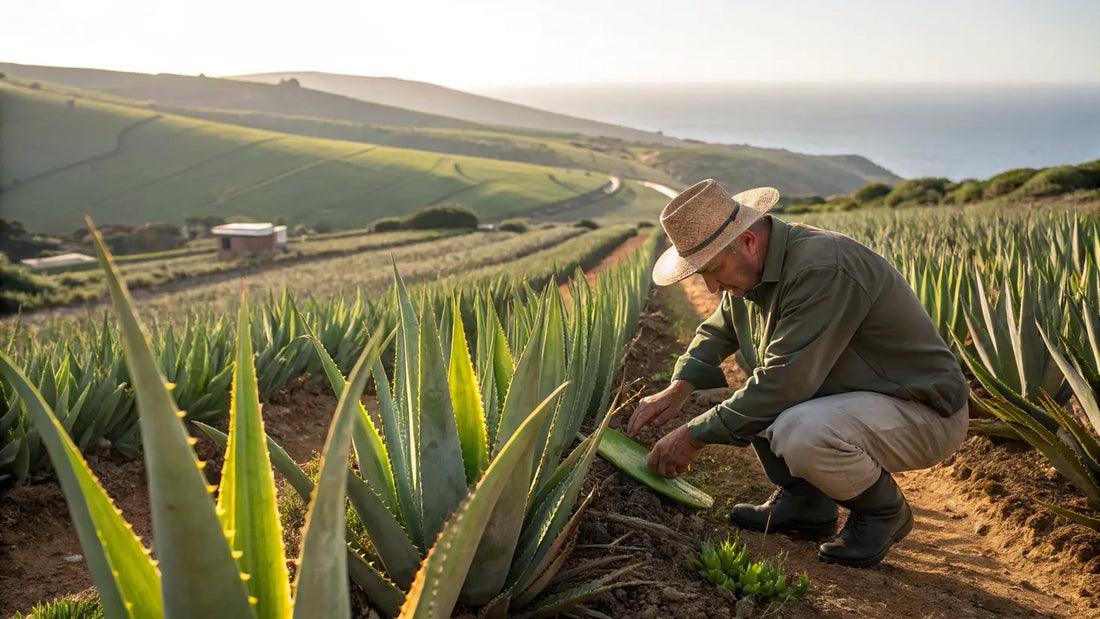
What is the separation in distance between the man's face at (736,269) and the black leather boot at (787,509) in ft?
2.21

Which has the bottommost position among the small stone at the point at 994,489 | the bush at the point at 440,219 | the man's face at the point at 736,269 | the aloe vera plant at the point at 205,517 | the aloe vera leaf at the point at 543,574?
the bush at the point at 440,219

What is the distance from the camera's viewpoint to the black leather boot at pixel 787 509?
308 centimetres

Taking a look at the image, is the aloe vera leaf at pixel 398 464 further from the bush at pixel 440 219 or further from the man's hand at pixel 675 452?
the bush at pixel 440 219

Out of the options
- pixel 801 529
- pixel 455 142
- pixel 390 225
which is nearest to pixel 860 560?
pixel 801 529

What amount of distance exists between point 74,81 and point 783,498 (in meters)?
179

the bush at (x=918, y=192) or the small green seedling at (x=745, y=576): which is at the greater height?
the bush at (x=918, y=192)

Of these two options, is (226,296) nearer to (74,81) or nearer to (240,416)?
(240,416)

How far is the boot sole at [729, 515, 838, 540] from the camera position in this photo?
3109 mm

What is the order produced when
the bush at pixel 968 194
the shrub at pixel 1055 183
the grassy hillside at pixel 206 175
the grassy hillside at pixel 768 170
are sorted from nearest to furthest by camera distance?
the shrub at pixel 1055 183 → the bush at pixel 968 194 → the grassy hillside at pixel 206 175 → the grassy hillside at pixel 768 170

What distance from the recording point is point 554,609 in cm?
206

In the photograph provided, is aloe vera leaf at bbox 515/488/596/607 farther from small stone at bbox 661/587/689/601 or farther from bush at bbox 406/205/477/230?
bush at bbox 406/205/477/230

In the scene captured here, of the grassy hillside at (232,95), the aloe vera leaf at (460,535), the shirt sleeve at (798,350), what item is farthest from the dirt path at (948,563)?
the grassy hillside at (232,95)

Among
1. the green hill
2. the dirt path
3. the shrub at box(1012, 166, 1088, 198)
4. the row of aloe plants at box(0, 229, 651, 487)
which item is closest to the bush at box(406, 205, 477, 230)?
the shrub at box(1012, 166, 1088, 198)

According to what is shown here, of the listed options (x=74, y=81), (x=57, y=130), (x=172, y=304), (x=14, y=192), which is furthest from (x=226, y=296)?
(x=74, y=81)
